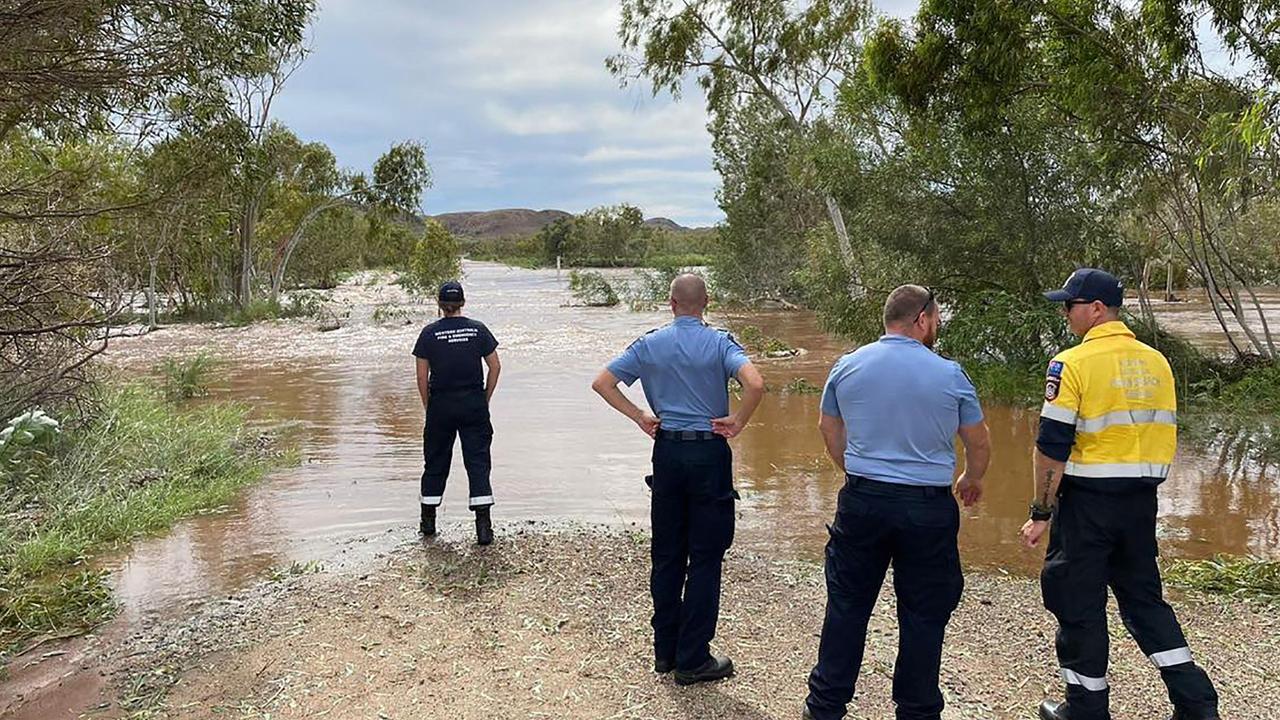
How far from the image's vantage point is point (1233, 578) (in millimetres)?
5383

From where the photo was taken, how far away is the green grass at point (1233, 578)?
5.18 m

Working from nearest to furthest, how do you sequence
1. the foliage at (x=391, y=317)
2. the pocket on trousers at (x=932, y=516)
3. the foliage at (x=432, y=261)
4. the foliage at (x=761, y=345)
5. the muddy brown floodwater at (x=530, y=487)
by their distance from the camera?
the pocket on trousers at (x=932, y=516)
the muddy brown floodwater at (x=530, y=487)
the foliage at (x=761, y=345)
the foliage at (x=391, y=317)
the foliage at (x=432, y=261)

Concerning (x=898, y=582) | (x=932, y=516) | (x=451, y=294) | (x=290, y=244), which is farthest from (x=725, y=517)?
(x=290, y=244)

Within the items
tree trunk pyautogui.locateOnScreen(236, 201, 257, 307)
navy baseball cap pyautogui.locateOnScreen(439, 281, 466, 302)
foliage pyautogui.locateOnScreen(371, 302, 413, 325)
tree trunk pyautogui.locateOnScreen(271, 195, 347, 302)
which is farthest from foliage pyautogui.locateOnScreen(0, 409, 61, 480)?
tree trunk pyautogui.locateOnScreen(271, 195, 347, 302)

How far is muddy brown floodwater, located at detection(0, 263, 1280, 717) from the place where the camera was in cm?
643

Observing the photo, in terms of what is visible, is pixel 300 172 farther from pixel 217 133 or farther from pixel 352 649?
pixel 352 649

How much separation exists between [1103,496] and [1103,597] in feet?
1.40

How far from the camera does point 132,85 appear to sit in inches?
203

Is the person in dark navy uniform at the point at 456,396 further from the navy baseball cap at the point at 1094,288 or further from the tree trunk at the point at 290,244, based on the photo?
the tree trunk at the point at 290,244

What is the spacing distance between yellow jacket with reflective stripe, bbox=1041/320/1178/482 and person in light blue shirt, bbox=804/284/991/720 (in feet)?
1.39

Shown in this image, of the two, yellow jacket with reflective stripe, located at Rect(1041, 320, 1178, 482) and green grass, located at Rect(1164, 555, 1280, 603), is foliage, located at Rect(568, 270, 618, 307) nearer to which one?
green grass, located at Rect(1164, 555, 1280, 603)

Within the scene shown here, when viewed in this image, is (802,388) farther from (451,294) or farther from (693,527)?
(693,527)

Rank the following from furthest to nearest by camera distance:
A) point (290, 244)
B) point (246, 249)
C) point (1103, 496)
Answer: point (290, 244) < point (246, 249) < point (1103, 496)

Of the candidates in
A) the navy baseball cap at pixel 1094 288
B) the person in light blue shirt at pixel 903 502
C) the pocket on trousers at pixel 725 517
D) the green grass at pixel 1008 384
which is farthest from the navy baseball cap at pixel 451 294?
the green grass at pixel 1008 384
